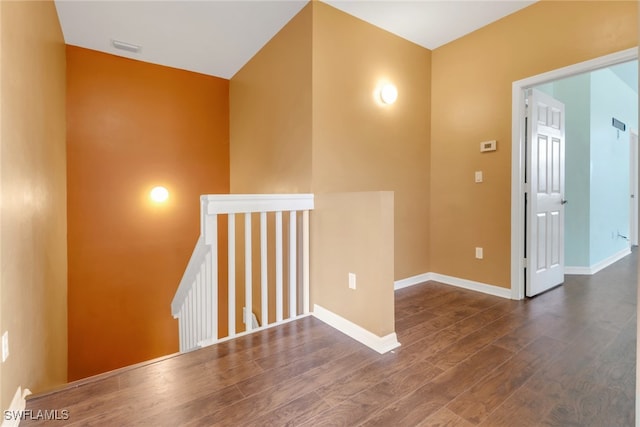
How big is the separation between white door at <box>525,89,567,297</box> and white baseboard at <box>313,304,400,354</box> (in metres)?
1.71

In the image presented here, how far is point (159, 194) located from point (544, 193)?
423 centimetres

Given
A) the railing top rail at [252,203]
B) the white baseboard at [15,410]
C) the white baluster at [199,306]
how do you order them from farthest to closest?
the white baluster at [199,306]
the railing top rail at [252,203]
the white baseboard at [15,410]

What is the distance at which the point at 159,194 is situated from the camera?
3.66 metres

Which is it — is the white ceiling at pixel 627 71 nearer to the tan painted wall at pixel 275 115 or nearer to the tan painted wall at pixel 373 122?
the tan painted wall at pixel 373 122

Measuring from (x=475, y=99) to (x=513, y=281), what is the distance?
179 centimetres

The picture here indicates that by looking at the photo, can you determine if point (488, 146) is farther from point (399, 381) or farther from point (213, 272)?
point (213, 272)

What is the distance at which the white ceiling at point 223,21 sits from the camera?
2539mm

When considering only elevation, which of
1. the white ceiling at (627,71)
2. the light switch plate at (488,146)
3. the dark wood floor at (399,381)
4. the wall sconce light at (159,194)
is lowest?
the dark wood floor at (399,381)

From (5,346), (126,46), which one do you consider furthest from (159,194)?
(5,346)

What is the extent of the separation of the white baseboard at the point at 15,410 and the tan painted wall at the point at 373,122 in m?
2.04

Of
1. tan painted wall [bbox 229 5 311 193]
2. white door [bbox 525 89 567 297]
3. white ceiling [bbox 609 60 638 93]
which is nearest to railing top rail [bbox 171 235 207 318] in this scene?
tan painted wall [bbox 229 5 311 193]

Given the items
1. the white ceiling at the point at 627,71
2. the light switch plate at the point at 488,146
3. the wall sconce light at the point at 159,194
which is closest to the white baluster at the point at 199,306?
the wall sconce light at the point at 159,194

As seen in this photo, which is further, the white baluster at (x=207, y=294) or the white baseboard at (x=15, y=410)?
the white baluster at (x=207, y=294)

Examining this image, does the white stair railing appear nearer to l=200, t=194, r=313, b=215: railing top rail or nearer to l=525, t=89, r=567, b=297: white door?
l=200, t=194, r=313, b=215: railing top rail
